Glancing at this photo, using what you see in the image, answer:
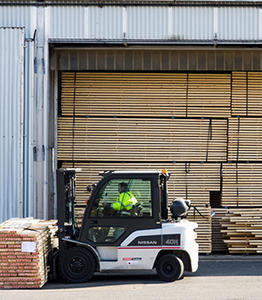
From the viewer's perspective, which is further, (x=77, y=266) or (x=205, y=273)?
(x=205, y=273)

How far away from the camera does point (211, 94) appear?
1469 centimetres

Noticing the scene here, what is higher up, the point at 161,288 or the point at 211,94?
the point at 211,94

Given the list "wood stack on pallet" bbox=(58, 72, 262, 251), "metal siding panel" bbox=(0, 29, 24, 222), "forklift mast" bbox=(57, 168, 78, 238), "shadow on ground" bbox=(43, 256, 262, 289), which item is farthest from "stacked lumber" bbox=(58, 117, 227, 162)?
"forklift mast" bbox=(57, 168, 78, 238)

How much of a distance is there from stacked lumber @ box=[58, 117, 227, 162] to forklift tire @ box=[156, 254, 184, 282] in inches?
170

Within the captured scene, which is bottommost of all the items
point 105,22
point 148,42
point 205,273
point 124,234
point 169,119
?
point 205,273

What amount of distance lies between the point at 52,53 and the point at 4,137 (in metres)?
2.48

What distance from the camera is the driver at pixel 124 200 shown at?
10.4m

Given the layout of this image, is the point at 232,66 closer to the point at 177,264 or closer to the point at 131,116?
the point at 131,116

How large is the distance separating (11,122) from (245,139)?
5.42 metres

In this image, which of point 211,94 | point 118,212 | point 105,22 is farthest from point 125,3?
point 118,212

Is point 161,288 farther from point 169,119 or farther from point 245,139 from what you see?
point 245,139

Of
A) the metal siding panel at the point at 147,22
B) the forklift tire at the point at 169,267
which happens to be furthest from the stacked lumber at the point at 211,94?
the forklift tire at the point at 169,267

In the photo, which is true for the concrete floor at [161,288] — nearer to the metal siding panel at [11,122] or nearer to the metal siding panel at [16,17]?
the metal siding panel at [11,122]

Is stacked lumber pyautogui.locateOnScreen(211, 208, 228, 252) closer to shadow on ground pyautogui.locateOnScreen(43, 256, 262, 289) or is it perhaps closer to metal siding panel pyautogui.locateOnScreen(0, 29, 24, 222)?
shadow on ground pyautogui.locateOnScreen(43, 256, 262, 289)
